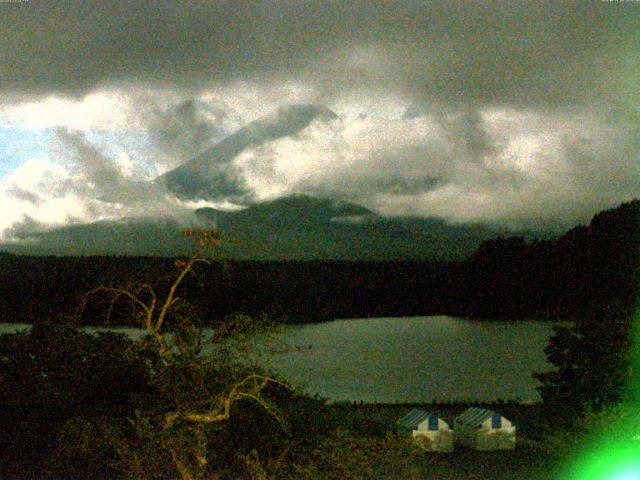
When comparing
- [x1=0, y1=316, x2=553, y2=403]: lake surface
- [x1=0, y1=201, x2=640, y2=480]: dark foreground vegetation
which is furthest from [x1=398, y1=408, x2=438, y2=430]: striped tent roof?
[x1=0, y1=316, x2=553, y2=403]: lake surface

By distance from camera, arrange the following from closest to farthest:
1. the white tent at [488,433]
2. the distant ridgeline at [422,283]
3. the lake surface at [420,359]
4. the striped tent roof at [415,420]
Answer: the striped tent roof at [415,420]
the white tent at [488,433]
the distant ridgeline at [422,283]
the lake surface at [420,359]

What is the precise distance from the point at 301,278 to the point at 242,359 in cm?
2480

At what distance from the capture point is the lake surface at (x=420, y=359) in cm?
2539

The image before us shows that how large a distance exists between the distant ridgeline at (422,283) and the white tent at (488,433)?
3.03 m

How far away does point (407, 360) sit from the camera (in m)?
33.0

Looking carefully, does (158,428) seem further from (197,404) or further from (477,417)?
(477,417)

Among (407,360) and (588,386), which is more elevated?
(588,386)

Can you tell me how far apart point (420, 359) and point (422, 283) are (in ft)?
45.7

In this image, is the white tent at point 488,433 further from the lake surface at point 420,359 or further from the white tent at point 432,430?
the lake surface at point 420,359

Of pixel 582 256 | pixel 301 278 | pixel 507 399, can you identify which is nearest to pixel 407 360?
pixel 301 278

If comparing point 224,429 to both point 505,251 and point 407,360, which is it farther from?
point 505,251

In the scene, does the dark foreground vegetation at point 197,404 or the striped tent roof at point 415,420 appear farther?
the striped tent roof at point 415,420

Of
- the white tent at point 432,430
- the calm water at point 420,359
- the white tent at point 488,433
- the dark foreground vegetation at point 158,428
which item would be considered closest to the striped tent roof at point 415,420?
the white tent at point 432,430

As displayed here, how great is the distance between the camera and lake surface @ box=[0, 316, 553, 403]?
25391 mm
